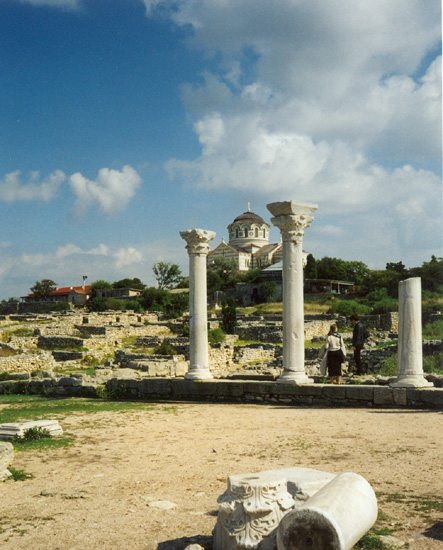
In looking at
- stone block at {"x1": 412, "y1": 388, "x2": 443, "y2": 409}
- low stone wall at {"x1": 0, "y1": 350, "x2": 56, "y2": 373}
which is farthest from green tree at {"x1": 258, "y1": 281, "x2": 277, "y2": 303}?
stone block at {"x1": 412, "y1": 388, "x2": 443, "y2": 409}

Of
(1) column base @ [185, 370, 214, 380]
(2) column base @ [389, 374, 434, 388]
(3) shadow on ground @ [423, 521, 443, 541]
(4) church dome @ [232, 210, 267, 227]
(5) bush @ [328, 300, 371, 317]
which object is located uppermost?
(4) church dome @ [232, 210, 267, 227]

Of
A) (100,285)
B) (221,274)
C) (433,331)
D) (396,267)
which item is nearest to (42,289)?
(100,285)

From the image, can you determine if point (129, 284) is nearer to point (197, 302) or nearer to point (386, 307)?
point (386, 307)

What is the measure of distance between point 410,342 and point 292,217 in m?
3.78

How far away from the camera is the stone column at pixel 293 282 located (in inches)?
498

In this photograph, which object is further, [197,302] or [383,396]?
[197,302]

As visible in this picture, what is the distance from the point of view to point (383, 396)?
11.3 meters

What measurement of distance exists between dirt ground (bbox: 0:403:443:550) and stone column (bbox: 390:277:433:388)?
0.87 m

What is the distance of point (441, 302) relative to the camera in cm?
4397

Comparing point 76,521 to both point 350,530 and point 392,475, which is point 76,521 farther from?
point 392,475

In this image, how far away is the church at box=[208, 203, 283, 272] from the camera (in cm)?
9906


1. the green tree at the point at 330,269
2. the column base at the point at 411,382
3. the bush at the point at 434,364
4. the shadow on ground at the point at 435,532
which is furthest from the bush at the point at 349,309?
the shadow on ground at the point at 435,532

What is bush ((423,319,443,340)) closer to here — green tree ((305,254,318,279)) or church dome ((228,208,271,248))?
green tree ((305,254,318,279))

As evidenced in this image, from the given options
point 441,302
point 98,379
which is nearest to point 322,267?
point 441,302
